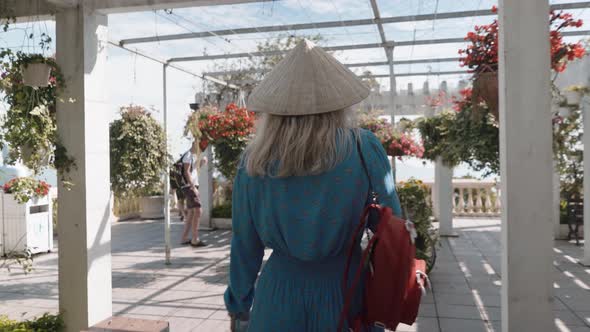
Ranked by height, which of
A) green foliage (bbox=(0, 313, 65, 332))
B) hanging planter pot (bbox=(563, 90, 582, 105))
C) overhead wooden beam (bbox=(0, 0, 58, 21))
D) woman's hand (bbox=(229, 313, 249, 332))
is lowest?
green foliage (bbox=(0, 313, 65, 332))

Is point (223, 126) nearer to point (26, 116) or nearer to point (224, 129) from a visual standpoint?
point (224, 129)

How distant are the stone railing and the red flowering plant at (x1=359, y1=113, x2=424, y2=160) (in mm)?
5643

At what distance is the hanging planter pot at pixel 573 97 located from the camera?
21.2 ft

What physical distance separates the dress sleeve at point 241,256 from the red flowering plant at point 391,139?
16.3 ft

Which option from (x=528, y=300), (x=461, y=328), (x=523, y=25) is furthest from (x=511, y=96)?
(x=461, y=328)

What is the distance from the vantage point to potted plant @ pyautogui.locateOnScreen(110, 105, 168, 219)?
5.41m

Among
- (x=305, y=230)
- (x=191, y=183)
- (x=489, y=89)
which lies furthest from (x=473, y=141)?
(x=191, y=183)

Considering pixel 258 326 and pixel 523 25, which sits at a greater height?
pixel 523 25

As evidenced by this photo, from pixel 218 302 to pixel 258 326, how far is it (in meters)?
3.50

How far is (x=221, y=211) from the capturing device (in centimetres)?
1038

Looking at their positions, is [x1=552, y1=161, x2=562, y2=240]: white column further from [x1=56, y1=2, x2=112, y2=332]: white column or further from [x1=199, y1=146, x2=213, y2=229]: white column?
[x1=56, y1=2, x2=112, y2=332]: white column

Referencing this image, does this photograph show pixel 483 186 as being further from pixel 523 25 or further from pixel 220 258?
pixel 523 25

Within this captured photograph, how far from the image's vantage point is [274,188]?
1.54 meters

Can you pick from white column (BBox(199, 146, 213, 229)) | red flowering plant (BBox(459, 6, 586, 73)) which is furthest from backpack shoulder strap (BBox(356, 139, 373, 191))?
white column (BBox(199, 146, 213, 229))
